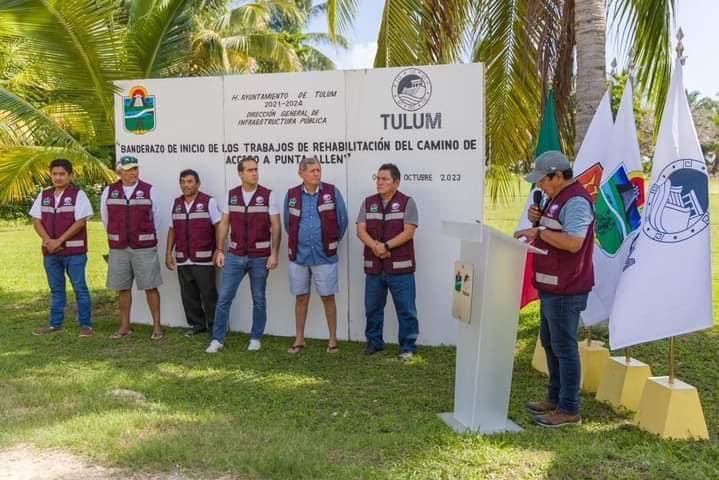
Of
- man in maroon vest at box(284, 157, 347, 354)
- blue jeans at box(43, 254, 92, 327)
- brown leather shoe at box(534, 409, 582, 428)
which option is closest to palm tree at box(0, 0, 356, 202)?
blue jeans at box(43, 254, 92, 327)

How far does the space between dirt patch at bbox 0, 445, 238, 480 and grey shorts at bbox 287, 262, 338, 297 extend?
3.32 m

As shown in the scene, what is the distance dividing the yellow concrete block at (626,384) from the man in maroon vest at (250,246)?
3261mm

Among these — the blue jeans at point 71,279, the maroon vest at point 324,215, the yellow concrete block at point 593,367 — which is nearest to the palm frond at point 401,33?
the maroon vest at point 324,215

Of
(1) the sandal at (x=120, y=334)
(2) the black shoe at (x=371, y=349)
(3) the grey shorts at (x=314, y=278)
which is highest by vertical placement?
(3) the grey shorts at (x=314, y=278)

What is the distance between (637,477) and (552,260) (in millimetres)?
1435

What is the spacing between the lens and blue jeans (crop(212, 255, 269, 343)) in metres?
7.49

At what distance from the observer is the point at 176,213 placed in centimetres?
795

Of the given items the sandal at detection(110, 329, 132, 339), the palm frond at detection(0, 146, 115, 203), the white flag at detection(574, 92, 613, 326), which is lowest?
the sandal at detection(110, 329, 132, 339)

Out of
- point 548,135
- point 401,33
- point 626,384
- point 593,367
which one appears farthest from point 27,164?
point 626,384

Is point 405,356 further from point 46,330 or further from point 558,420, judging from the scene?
point 46,330

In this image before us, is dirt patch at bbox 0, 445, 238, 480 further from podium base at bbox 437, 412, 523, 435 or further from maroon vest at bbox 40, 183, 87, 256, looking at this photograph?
maroon vest at bbox 40, 183, 87, 256

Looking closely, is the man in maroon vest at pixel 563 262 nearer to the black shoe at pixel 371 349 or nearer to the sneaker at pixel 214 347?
the black shoe at pixel 371 349

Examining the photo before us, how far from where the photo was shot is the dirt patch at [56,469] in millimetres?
4090

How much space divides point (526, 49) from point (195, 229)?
455 centimetres
